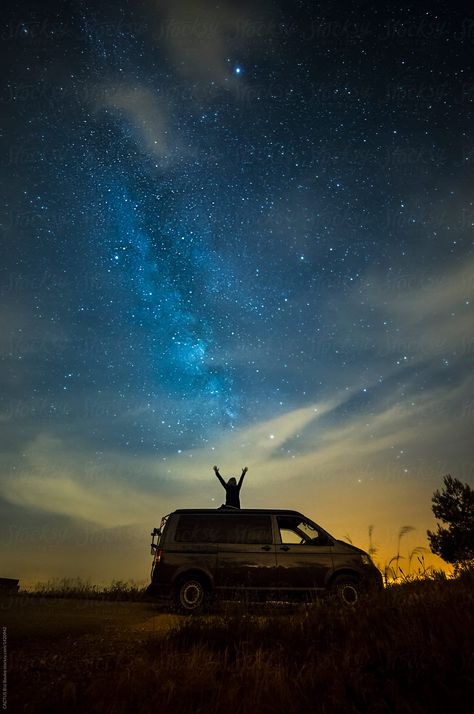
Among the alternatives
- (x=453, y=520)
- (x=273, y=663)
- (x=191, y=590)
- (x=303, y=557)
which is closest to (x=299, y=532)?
(x=303, y=557)

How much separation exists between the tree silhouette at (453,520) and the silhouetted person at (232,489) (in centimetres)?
1492

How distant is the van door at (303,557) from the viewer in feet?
29.6

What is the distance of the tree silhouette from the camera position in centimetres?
2217

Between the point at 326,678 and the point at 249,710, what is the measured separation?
78 centimetres

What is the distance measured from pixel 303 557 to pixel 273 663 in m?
5.15

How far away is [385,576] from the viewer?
22.9ft

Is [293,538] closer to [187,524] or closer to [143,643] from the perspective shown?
[187,524]

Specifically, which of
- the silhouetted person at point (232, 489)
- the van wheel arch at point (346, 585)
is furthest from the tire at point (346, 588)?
the silhouetted person at point (232, 489)

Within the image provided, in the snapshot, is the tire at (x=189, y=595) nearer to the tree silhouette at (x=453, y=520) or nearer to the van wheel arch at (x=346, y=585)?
the van wheel arch at (x=346, y=585)

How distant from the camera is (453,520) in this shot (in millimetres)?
23000

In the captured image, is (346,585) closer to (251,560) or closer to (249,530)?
(251,560)

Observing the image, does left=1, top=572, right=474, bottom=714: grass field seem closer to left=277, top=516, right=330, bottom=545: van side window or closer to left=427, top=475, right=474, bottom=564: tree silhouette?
left=277, top=516, right=330, bottom=545: van side window

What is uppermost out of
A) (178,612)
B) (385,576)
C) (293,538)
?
(293,538)

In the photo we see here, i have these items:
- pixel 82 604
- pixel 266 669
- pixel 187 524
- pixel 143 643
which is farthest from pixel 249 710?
pixel 82 604
